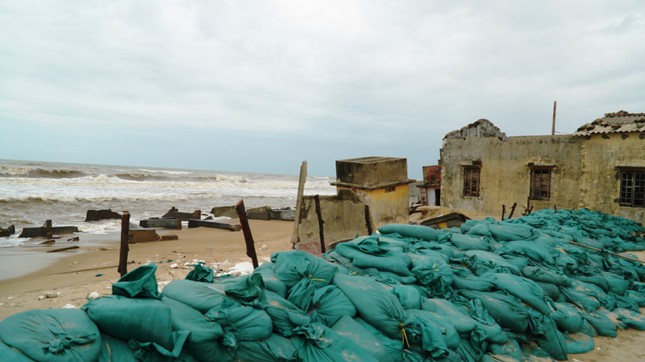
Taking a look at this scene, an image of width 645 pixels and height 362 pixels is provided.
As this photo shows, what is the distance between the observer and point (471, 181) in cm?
1357

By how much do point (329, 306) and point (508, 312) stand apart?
180 centimetres

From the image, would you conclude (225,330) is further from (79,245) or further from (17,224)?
(17,224)

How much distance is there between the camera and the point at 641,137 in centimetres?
1038

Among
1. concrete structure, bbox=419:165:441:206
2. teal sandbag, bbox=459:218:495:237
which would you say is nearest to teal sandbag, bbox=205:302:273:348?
teal sandbag, bbox=459:218:495:237

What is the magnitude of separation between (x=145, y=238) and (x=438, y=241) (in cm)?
808

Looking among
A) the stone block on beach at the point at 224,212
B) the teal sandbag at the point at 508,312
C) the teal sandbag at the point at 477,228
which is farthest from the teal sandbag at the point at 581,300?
the stone block on beach at the point at 224,212

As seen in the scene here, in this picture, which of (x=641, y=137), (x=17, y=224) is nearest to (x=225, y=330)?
(x=641, y=137)

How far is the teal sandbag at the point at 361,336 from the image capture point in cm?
249

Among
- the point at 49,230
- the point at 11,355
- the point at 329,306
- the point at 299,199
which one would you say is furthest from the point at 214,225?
the point at 11,355

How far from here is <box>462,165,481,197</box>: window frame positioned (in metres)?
13.4

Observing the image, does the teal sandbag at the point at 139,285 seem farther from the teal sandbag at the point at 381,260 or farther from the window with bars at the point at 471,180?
the window with bars at the point at 471,180

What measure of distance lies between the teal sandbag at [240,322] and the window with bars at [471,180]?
40.9 feet

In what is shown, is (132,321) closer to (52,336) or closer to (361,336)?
(52,336)

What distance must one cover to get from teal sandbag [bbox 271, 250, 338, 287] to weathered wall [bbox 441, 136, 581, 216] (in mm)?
11191
